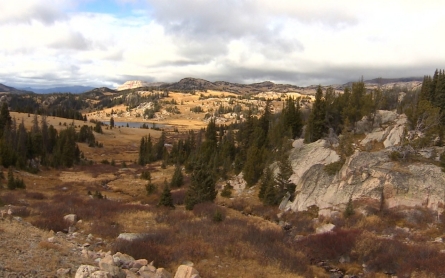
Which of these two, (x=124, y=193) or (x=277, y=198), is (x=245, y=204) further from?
(x=124, y=193)

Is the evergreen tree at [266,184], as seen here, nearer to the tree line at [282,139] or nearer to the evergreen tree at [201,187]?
the tree line at [282,139]

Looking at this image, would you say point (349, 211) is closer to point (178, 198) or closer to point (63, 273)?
point (178, 198)

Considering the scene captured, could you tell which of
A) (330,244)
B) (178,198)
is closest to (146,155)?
(178,198)

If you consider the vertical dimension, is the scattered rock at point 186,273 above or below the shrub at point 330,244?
above

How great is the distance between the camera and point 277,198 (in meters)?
41.3

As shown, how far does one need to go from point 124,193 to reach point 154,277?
4358 cm

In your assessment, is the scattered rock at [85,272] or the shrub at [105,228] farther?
the shrub at [105,228]

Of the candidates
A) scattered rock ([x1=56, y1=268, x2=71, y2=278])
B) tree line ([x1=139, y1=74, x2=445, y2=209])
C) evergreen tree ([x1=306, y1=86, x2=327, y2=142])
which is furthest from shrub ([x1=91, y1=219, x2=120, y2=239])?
evergreen tree ([x1=306, y1=86, x2=327, y2=142])

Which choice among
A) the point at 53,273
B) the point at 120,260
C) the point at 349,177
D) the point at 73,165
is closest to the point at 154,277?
the point at 120,260

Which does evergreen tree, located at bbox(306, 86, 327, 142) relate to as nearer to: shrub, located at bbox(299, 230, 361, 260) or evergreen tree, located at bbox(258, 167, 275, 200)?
evergreen tree, located at bbox(258, 167, 275, 200)

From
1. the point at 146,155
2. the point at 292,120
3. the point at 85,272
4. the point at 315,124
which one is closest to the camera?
the point at 85,272

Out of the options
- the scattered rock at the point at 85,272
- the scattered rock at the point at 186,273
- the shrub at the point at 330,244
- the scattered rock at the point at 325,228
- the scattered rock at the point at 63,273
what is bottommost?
the scattered rock at the point at 325,228

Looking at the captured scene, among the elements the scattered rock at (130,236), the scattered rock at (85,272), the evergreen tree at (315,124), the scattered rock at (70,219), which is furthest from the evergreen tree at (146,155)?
the scattered rock at (85,272)

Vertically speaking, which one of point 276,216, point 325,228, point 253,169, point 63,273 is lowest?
point 276,216
